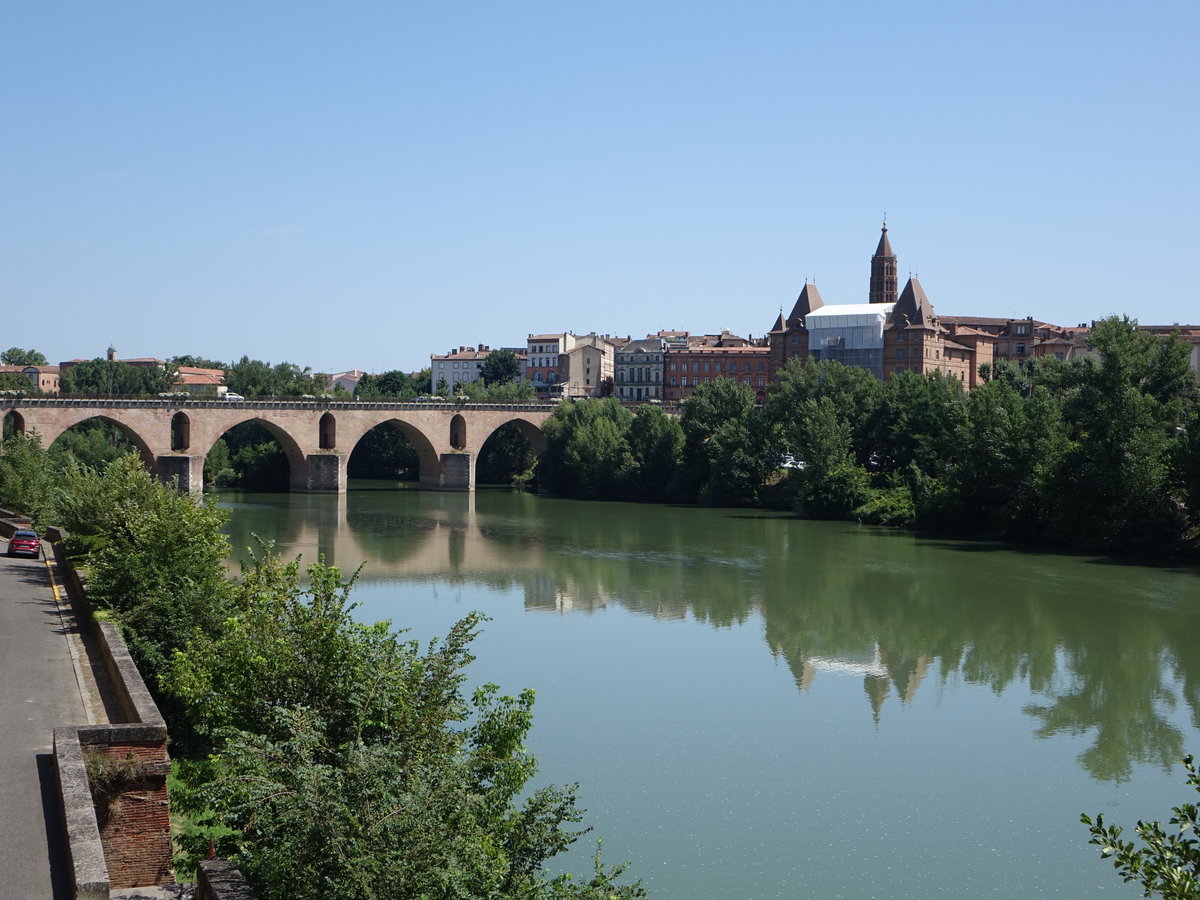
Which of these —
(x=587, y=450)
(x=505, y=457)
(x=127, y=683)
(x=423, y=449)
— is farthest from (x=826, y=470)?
(x=127, y=683)

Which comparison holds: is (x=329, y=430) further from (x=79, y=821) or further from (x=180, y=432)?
(x=79, y=821)

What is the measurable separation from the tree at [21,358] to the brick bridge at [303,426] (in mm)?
83876

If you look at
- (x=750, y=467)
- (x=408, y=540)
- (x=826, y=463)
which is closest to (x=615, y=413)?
(x=750, y=467)

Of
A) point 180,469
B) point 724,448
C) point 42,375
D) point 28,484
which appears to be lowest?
point 180,469

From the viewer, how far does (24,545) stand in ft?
74.8

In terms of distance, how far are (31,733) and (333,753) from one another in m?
3.57

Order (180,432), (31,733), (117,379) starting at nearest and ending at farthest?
(31,733) → (180,432) → (117,379)

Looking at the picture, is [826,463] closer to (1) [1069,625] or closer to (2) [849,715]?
(1) [1069,625]

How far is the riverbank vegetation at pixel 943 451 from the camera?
118ft

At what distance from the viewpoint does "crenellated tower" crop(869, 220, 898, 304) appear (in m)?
94.3

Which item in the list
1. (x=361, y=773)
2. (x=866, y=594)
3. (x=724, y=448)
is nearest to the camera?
(x=361, y=773)

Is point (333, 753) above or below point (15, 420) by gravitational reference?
below

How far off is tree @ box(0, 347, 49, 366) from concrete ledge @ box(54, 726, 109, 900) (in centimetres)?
13944

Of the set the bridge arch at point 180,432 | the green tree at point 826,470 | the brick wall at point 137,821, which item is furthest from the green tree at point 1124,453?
the bridge arch at point 180,432
